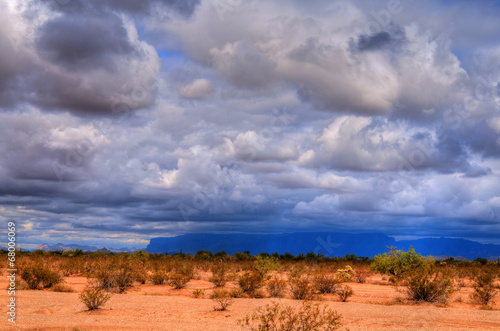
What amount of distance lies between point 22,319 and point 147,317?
4.49m

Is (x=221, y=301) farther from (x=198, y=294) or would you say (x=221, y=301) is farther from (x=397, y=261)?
(x=397, y=261)

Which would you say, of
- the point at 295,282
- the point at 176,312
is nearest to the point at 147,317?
the point at 176,312

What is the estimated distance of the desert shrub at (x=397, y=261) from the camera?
37.3m

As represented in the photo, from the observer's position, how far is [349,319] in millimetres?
17547

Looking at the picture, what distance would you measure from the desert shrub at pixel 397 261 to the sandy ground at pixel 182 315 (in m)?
14.0

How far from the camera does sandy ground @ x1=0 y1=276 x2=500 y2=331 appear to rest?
49.5ft

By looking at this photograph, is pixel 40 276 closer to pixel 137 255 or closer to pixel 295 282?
pixel 295 282

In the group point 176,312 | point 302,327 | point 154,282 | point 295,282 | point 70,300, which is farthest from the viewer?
point 154,282

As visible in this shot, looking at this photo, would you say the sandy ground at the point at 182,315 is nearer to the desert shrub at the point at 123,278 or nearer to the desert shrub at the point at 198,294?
the desert shrub at the point at 198,294

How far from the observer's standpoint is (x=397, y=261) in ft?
126

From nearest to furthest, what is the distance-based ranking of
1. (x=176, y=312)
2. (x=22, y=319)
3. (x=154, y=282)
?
(x=22, y=319)
(x=176, y=312)
(x=154, y=282)

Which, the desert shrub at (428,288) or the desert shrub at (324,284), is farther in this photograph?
the desert shrub at (324,284)

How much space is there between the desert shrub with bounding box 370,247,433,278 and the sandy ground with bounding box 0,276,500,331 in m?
14.0

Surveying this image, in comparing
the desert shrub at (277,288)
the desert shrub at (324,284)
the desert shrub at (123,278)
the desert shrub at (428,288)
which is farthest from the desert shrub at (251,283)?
the desert shrub at (428,288)
